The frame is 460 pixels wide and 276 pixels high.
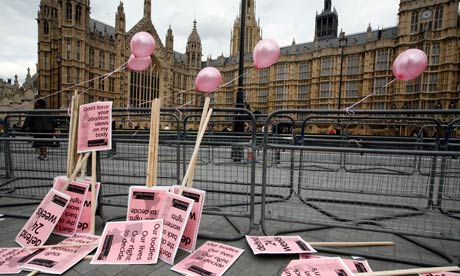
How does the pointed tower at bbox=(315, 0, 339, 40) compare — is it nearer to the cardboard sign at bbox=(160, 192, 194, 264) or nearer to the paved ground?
the paved ground

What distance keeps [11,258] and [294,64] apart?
2100 inches

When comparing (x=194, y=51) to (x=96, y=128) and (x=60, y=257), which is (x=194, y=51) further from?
(x=60, y=257)

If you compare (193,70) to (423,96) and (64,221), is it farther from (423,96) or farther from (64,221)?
(64,221)

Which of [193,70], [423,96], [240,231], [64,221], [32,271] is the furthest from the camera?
[193,70]

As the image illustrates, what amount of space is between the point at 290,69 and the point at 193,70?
23202 millimetres

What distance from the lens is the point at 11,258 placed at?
8.43 ft

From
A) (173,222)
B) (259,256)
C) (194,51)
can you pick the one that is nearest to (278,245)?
(259,256)

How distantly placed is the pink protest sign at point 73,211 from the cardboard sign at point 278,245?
2.09m

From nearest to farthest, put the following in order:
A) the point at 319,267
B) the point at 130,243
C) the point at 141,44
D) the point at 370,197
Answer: the point at 319,267
the point at 130,243
the point at 370,197
the point at 141,44

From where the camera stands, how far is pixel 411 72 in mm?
5949

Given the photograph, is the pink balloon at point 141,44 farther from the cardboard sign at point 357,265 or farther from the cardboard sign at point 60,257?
the cardboard sign at point 357,265

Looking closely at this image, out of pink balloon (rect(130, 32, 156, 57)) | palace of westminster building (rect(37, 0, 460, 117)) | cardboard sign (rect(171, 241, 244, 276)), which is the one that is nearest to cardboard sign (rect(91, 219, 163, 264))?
cardboard sign (rect(171, 241, 244, 276))

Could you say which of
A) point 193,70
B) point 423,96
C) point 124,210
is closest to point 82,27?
point 193,70

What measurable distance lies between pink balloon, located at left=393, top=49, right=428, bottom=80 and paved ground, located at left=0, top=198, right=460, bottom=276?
4139 mm
